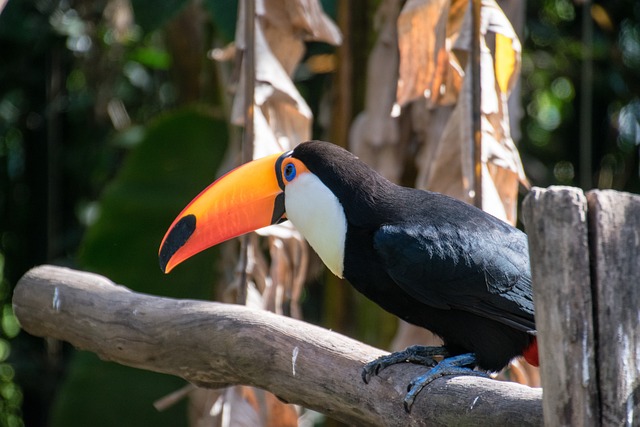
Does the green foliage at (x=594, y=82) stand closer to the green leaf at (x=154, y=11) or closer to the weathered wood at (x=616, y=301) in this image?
the green leaf at (x=154, y=11)

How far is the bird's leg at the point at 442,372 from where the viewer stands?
62.3 inches

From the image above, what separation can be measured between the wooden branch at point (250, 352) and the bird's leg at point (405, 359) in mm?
16

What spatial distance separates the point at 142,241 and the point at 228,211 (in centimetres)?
142

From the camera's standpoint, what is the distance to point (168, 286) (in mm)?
3342

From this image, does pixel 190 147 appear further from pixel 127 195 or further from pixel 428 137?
pixel 428 137

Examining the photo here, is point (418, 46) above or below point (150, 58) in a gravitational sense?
above

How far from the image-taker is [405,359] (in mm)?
1771

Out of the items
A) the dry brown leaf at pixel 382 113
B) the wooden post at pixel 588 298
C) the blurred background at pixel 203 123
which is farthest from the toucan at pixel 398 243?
the dry brown leaf at pixel 382 113

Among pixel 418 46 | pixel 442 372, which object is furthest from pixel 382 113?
pixel 442 372

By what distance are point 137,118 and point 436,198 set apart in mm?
3005

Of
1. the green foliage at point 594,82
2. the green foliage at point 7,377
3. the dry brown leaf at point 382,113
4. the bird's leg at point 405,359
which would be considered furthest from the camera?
the green foliage at point 7,377

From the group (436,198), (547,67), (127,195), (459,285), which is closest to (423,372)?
(459,285)

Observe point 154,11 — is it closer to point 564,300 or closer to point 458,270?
point 458,270

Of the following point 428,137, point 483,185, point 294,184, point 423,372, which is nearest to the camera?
point 423,372
